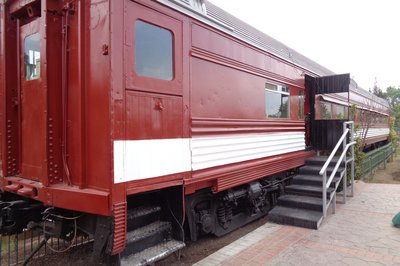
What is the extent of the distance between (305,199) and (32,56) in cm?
540

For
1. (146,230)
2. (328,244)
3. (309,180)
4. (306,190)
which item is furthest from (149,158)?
(309,180)

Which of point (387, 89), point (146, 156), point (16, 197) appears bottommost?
point (16, 197)

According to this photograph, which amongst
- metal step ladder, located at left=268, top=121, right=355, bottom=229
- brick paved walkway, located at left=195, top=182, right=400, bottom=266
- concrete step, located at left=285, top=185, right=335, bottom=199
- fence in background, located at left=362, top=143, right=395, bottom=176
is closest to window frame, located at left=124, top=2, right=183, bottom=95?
brick paved walkway, located at left=195, top=182, right=400, bottom=266

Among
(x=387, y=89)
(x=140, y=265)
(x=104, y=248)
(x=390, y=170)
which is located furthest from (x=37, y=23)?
(x=387, y=89)

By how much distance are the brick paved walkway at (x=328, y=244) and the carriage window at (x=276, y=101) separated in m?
2.17

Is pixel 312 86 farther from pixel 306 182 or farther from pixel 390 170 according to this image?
pixel 390 170

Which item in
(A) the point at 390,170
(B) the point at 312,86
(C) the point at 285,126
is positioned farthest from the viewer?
(A) the point at 390,170

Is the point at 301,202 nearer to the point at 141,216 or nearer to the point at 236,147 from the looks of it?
the point at 236,147

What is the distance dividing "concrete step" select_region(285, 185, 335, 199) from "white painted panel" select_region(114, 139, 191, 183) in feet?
12.0

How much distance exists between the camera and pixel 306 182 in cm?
731

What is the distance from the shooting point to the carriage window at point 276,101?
6.38 metres

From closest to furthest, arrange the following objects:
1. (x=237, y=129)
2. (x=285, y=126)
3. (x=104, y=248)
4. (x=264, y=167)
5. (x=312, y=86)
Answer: (x=104, y=248), (x=237, y=129), (x=264, y=167), (x=285, y=126), (x=312, y=86)

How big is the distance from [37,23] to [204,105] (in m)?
2.26

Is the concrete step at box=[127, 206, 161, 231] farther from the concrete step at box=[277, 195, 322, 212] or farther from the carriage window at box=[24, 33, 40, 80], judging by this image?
the concrete step at box=[277, 195, 322, 212]
